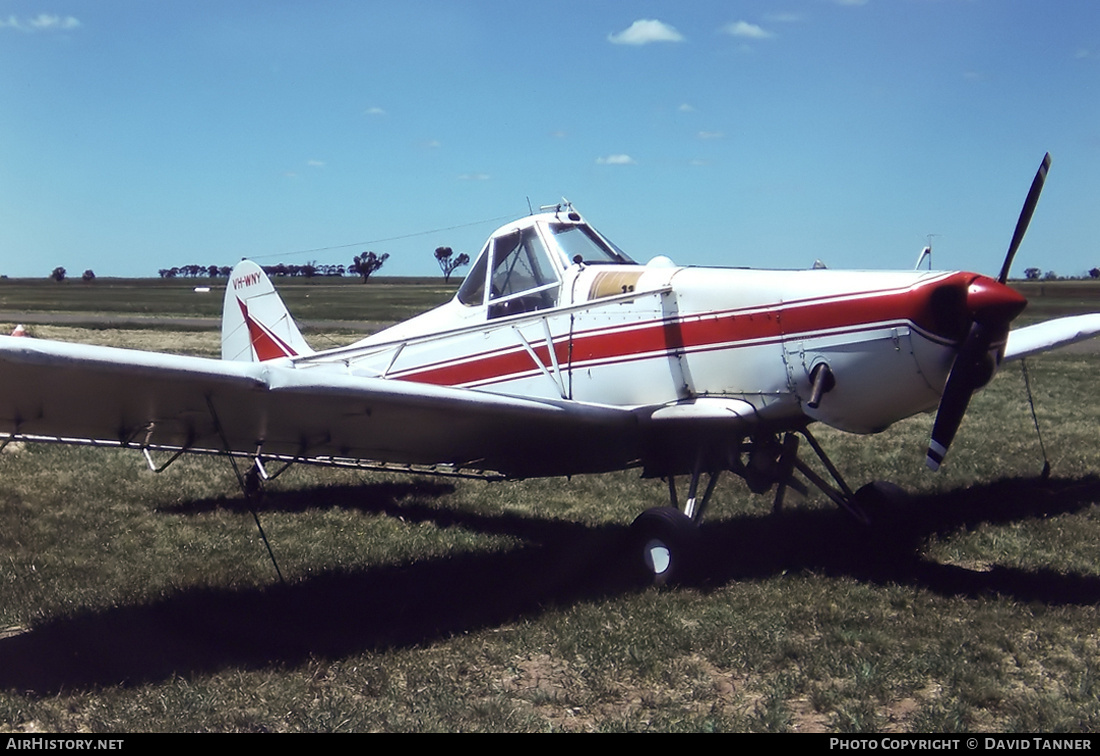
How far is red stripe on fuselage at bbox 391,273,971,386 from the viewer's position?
5719mm

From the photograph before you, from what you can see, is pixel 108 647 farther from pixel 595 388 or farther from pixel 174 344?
pixel 174 344

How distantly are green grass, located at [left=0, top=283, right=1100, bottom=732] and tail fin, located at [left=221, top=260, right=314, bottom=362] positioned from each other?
1578mm

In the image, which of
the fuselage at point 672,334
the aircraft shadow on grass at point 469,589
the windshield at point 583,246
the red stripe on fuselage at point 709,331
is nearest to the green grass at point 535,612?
the aircraft shadow on grass at point 469,589

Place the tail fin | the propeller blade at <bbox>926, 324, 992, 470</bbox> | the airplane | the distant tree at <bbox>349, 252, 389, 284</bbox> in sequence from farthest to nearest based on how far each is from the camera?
the distant tree at <bbox>349, 252, 389, 284</bbox> < the tail fin < the propeller blade at <bbox>926, 324, 992, 470</bbox> < the airplane

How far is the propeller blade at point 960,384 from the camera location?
554 cm

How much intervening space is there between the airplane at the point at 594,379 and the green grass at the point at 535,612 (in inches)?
27.1

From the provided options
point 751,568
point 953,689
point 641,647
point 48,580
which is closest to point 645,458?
point 751,568

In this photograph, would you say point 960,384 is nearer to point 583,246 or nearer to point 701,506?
point 701,506

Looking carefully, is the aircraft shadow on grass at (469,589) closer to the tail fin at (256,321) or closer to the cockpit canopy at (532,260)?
the cockpit canopy at (532,260)

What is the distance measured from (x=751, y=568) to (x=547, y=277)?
2.73 meters

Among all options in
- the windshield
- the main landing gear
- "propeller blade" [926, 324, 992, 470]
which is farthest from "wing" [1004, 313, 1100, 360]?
the windshield

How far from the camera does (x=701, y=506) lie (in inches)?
260

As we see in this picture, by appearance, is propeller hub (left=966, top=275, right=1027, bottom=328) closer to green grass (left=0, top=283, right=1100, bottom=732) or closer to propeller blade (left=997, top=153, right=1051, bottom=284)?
propeller blade (left=997, top=153, right=1051, bottom=284)

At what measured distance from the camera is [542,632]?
216 inches
